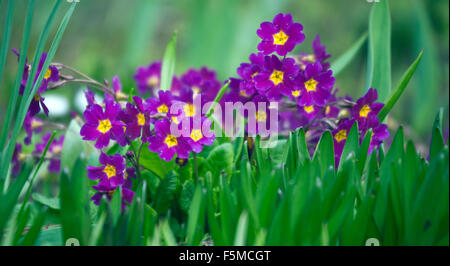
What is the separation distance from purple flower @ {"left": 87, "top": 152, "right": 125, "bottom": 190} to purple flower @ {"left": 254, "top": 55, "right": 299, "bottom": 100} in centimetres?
31

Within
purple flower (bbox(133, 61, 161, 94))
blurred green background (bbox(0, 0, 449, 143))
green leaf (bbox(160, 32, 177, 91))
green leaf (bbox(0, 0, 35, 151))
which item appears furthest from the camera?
blurred green background (bbox(0, 0, 449, 143))

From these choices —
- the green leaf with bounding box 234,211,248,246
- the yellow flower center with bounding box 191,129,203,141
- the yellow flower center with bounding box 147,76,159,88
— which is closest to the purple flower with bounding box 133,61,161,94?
the yellow flower center with bounding box 147,76,159,88

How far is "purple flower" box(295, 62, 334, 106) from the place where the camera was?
0.95m

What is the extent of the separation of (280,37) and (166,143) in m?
0.32

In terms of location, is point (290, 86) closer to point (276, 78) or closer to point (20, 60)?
point (276, 78)

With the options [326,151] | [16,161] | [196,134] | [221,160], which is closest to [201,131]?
[196,134]

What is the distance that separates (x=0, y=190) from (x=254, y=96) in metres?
0.54

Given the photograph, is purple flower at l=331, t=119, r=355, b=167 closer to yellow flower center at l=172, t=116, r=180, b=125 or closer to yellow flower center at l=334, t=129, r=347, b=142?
yellow flower center at l=334, t=129, r=347, b=142

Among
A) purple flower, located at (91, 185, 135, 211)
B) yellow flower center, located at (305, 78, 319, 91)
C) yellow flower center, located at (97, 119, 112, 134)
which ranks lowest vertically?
purple flower, located at (91, 185, 135, 211)

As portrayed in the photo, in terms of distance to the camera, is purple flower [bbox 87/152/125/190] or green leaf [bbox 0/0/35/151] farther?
purple flower [bbox 87/152/125/190]

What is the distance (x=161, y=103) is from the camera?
37.4 inches

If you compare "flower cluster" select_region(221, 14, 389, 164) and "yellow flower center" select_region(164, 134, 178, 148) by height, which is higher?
"flower cluster" select_region(221, 14, 389, 164)
